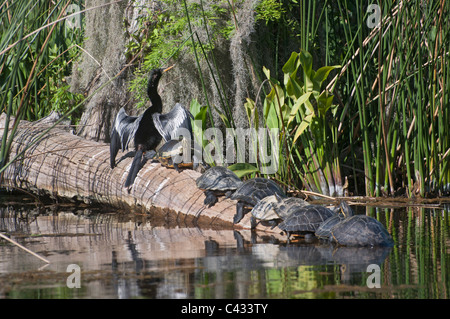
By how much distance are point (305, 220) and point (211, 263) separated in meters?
1.02

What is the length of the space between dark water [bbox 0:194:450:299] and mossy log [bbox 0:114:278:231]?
0.83 ft

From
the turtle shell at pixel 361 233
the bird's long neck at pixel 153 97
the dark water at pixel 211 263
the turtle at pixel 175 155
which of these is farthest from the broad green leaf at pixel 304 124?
the turtle shell at pixel 361 233

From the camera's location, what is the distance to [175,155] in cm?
518

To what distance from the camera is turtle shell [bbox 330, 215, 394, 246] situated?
11.9ft

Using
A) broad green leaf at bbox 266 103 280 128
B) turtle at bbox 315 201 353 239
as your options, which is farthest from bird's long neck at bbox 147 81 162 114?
turtle at bbox 315 201 353 239

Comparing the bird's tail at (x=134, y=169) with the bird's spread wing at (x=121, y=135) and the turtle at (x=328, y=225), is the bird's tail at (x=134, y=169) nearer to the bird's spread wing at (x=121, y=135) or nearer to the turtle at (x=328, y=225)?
the bird's spread wing at (x=121, y=135)

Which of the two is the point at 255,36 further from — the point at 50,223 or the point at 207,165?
the point at 50,223

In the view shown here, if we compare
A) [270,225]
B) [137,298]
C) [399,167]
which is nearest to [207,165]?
[270,225]

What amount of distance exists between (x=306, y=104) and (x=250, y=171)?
81 centimetres

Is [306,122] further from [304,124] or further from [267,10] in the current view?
[267,10]

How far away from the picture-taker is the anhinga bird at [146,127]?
17.8 ft

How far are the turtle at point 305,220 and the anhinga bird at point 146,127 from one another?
1733 mm

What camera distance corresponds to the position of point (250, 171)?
5645mm

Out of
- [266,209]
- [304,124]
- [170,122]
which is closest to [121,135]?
[170,122]
